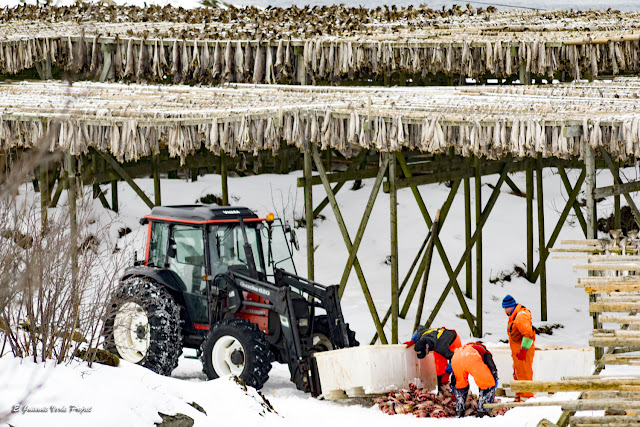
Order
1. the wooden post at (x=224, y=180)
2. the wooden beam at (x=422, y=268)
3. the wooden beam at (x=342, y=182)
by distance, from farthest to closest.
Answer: the wooden post at (x=224, y=180) → the wooden beam at (x=342, y=182) → the wooden beam at (x=422, y=268)

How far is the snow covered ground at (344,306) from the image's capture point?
8.51m

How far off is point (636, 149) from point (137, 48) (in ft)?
35.5

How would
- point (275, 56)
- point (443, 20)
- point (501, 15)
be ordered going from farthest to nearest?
point (501, 15), point (443, 20), point (275, 56)

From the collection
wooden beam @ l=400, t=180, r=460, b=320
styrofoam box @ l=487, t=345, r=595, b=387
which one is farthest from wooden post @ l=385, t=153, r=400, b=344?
styrofoam box @ l=487, t=345, r=595, b=387

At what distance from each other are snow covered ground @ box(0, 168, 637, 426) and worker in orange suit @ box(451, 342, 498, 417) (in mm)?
303

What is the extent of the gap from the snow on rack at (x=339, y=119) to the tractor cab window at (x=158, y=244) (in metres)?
1.94

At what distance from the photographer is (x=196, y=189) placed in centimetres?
2300

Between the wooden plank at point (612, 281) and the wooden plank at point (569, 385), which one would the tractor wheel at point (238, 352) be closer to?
the wooden plank at point (612, 281)

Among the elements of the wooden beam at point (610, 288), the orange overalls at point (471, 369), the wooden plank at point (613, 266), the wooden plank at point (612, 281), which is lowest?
the orange overalls at point (471, 369)

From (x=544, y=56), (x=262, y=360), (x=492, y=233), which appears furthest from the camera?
(x=492, y=233)

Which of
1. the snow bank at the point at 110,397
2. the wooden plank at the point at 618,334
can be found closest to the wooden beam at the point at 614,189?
the wooden plank at the point at 618,334

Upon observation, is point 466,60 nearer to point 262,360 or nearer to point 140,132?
point 140,132

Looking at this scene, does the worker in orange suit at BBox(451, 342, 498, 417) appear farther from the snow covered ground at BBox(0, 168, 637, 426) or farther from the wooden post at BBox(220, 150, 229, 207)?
the wooden post at BBox(220, 150, 229, 207)

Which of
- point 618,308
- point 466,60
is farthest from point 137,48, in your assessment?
point 618,308
